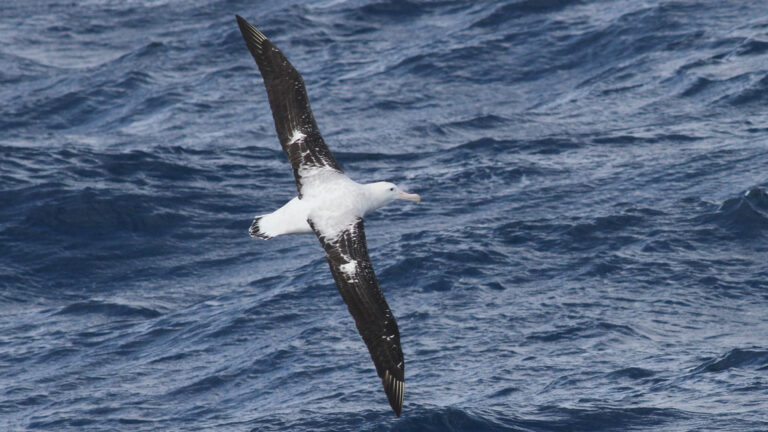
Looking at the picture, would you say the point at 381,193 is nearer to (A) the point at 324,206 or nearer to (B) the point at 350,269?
(A) the point at 324,206

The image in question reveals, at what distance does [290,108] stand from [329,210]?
1.25 m

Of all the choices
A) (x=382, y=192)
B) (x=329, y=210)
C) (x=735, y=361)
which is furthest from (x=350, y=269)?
(x=735, y=361)

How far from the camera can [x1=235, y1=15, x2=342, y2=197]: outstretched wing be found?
1377 cm

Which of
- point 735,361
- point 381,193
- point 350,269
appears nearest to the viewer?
point 350,269

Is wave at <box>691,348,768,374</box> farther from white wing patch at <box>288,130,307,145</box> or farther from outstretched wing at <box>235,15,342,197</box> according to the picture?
white wing patch at <box>288,130,307,145</box>

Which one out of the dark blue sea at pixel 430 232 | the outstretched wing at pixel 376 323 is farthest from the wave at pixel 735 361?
the outstretched wing at pixel 376 323

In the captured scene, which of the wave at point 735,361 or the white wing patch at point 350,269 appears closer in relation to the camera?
the white wing patch at point 350,269

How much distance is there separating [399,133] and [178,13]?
1404 centimetres

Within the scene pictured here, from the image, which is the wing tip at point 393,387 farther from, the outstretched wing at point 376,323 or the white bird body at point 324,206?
the white bird body at point 324,206

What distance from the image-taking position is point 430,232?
2139cm

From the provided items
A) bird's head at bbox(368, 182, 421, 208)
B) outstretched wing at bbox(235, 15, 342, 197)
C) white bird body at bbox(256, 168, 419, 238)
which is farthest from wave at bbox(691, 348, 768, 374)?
outstretched wing at bbox(235, 15, 342, 197)

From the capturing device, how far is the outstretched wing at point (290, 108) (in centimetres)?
1377

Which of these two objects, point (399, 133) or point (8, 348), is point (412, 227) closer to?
point (399, 133)

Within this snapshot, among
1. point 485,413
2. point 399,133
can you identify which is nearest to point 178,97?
point 399,133
